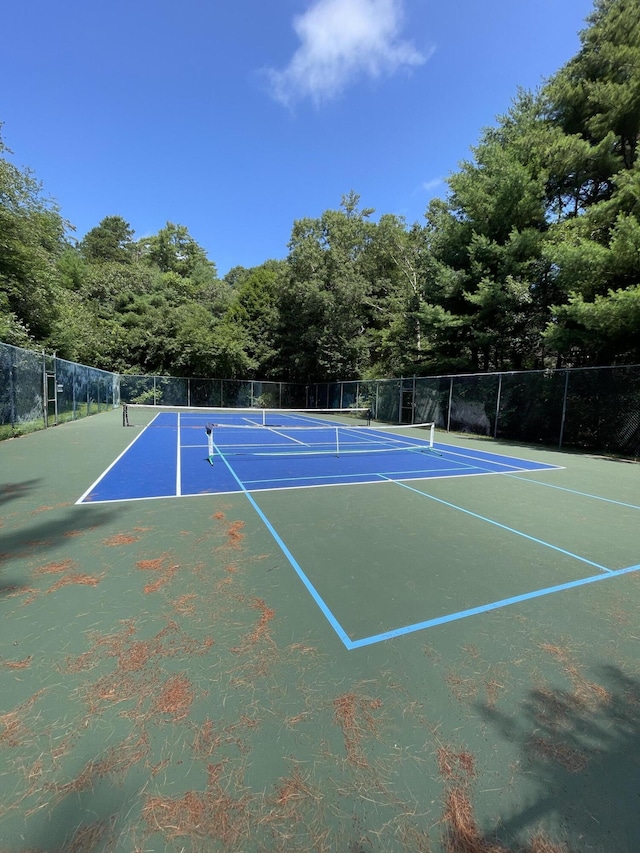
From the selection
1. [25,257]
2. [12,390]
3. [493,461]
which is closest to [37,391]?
[12,390]

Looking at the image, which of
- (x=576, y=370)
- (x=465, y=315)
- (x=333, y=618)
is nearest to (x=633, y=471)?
(x=576, y=370)

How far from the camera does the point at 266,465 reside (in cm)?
902

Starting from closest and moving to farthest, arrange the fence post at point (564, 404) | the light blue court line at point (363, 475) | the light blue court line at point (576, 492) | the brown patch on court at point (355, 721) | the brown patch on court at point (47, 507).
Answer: the brown patch on court at point (355, 721) < the brown patch on court at point (47, 507) < the light blue court line at point (576, 492) < the light blue court line at point (363, 475) < the fence post at point (564, 404)

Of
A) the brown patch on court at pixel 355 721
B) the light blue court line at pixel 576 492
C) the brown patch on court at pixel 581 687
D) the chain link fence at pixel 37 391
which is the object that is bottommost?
the brown patch on court at pixel 355 721

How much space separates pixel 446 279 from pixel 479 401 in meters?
7.43

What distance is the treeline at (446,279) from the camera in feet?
46.3

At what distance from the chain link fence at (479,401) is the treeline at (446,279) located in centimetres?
179

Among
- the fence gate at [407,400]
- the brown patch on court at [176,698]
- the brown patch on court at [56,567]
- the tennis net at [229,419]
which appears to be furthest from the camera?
the fence gate at [407,400]

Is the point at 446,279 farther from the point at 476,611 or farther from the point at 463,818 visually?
the point at 463,818

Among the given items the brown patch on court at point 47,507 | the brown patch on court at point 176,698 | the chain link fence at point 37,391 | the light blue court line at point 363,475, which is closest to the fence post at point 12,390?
the chain link fence at point 37,391

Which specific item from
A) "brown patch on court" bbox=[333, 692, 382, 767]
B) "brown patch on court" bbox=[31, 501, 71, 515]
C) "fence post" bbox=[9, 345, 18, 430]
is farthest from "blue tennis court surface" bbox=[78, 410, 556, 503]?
"brown patch on court" bbox=[333, 692, 382, 767]

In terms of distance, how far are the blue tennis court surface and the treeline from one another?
6775 mm

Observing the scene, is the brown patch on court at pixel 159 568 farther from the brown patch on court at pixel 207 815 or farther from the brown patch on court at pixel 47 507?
the brown patch on court at pixel 47 507

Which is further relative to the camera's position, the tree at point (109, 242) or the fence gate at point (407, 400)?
the tree at point (109, 242)
